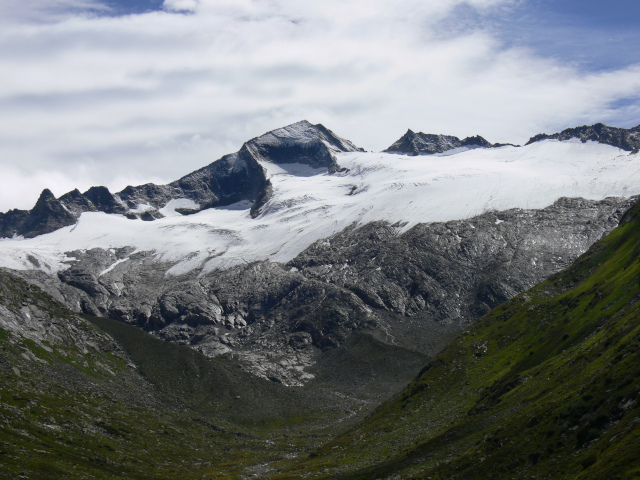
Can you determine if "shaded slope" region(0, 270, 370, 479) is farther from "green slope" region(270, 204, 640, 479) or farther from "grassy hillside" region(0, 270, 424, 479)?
"green slope" region(270, 204, 640, 479)

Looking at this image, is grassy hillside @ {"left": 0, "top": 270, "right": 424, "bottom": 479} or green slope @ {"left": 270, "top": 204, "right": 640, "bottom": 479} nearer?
green slope @ {"left": 270, "top": 204, "right": 640, "bottom": 479}

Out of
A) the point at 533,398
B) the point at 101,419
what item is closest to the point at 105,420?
the point at 101,419

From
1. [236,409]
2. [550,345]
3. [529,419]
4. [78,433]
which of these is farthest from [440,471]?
[236,409]

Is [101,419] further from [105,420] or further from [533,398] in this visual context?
[533,398]

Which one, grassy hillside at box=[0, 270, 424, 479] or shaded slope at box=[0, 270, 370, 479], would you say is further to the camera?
grassy hillside at box=[0, 270, 424, 479]

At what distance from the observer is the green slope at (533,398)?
57844 mm

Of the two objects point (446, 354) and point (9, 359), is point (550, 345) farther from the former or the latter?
point (9, 359)

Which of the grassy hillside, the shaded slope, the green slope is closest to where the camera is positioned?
the green slope

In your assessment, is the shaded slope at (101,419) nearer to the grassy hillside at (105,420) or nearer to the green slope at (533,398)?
the grassy hillside at (105,420)

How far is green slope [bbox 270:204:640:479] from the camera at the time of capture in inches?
2277

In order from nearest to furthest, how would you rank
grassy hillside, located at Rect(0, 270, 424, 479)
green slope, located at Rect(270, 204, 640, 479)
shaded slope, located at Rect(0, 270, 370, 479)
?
green slope, located at Rect(270, 204, 640, 479) → shaded slope, located at Rect(0, 270, 370, 479) → grassy hillside, located at Rect(0, 270, 424, 479)

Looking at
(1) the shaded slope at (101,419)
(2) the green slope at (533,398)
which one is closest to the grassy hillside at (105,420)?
(1) the shaded slope at (101,419)

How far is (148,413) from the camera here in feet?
529

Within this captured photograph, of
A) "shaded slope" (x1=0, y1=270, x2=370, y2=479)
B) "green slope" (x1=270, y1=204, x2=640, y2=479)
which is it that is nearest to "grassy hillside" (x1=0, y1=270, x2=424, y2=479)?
"shaded slope" (x1=0, y1=270, x2=370, y2=479)
